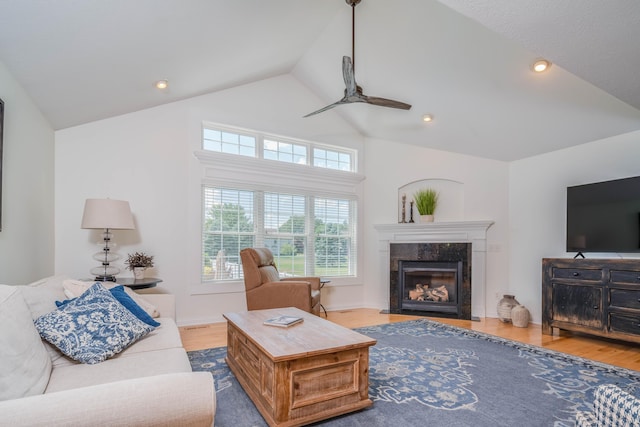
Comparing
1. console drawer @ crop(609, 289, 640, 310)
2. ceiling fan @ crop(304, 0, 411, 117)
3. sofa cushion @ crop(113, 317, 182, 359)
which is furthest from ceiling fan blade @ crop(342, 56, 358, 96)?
console drawer @ crop(609, 289, 640, 310)

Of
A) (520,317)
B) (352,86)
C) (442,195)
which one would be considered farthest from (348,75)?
(520,317)

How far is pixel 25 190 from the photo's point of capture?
287cm

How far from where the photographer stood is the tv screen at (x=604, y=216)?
11.5 ft

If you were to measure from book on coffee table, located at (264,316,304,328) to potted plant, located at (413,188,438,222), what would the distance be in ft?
10.4

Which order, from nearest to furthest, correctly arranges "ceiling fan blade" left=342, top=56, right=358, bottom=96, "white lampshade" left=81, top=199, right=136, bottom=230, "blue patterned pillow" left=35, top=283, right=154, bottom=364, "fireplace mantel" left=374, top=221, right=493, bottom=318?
1. "blue patterned pillow" left=35, top=283, right=154, bottom=364
2. "ceiling fan blade" left=342, top=56, right=358, bottom=96
3. "white lampshade" left=81, top=199, right=136, bottom=230
4. "fireplace mantel" left=374, top=221, right=493, bottom=318

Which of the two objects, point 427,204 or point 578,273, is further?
point 427,204

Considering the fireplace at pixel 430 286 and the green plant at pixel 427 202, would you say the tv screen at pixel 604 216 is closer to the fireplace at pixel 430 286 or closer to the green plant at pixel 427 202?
the fireplace at pixel 430 286

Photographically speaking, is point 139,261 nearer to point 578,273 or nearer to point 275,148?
point 275,148

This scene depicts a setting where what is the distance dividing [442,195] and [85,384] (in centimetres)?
491

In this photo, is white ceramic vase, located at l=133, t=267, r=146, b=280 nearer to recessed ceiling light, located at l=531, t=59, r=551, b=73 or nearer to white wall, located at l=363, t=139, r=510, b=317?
white wall, located at l=363, t=139, r=510, b=317

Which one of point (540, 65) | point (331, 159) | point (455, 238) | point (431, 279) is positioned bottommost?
point (431, 279)

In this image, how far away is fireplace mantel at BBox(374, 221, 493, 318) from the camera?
4910 mm

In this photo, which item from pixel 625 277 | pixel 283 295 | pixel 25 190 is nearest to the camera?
pixel 25 190

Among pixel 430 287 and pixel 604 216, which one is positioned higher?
pixel 604 216
